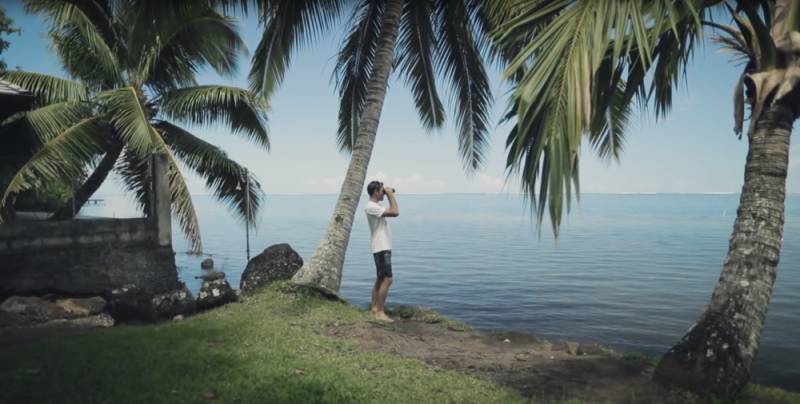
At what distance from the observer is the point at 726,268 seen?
541 cm

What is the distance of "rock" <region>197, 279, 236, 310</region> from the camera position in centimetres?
904

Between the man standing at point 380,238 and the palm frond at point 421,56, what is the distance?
5.31 metres

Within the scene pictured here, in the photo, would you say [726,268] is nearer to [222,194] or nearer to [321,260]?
[321,260]

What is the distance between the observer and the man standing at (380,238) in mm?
7965

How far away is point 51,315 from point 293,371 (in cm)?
711

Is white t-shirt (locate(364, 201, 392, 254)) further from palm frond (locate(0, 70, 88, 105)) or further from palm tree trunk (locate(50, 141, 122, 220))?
palm tree trunk (locate(50, 141, 122, 220))

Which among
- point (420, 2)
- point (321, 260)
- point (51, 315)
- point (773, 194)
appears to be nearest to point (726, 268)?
point (773, 194)

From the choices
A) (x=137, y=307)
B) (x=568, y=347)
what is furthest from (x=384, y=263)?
(x=137, y=307)

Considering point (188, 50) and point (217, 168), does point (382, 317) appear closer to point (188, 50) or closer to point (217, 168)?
point (217, 168)

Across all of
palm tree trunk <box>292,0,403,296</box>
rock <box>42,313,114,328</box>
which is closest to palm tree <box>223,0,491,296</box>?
palm tree trunk <box>292,0,403,296</box>

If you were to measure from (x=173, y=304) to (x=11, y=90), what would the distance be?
278 inches

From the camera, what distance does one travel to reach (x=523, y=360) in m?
6.29

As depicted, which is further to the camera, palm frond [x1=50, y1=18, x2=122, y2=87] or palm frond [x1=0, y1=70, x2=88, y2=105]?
palm frond [x1=50, y1=18, x2=122, y2=87]

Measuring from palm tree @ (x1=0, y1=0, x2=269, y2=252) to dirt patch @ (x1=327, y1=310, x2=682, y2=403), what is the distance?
6707 mm
